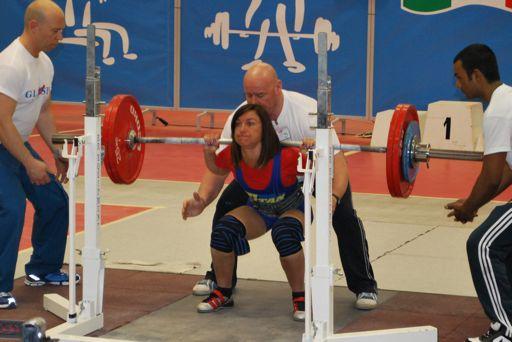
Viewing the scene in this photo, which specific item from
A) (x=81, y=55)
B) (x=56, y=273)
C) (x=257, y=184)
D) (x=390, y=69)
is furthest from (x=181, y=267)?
(x=81, y=55)

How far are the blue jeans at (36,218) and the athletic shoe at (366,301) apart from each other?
178 centimetres

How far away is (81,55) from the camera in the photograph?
13555mm

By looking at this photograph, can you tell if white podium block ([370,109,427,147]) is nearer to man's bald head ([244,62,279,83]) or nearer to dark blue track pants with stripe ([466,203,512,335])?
man's bald head ([244,62,279,83])

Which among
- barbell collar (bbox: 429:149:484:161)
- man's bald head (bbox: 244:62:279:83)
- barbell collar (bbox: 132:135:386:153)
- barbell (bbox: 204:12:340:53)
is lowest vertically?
barbell collar (bbox: 429:149:484:161)

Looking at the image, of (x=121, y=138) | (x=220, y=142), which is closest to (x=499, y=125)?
(x=220, y=142)

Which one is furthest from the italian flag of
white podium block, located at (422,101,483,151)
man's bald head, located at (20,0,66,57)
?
man's bald head, located at (20,0,66,57)

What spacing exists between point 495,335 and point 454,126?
21.3 ft

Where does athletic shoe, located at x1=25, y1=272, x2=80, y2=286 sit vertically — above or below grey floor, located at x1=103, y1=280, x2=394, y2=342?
above

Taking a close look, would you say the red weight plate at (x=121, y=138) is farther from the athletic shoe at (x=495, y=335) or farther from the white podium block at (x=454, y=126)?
the white podium block at (x=454, y=126)

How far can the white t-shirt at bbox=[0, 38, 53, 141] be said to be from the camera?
19.2 ft

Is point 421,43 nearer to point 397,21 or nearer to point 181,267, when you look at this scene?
point 397,21

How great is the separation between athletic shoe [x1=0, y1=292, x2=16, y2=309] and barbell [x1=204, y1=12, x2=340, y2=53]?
283 inches

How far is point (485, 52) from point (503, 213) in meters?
0.76

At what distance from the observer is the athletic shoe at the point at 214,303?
588 centimetres
